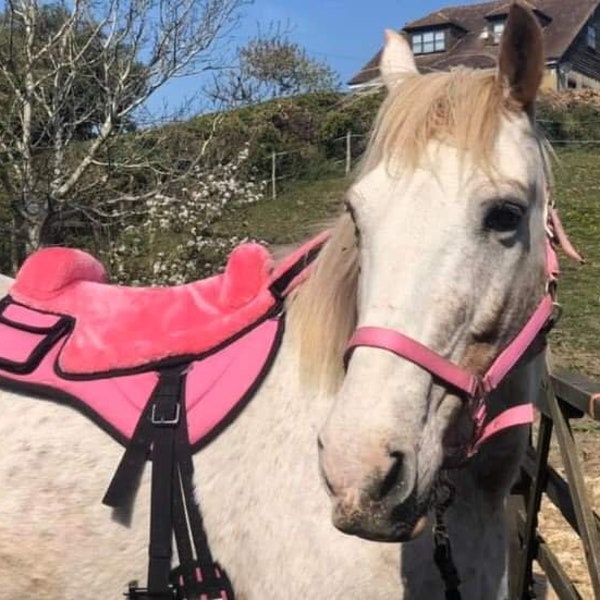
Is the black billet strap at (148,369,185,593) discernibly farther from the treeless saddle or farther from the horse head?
the horse head

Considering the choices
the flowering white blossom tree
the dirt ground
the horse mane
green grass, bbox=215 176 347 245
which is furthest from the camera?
green grass, bbox=215 176 347 245

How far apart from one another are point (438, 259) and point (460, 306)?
4.1 inches

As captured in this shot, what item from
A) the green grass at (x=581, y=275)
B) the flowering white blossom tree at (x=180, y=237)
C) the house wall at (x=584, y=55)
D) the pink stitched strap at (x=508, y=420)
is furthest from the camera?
the house wall at (x=584, y=55)

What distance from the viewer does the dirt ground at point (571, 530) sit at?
488 cm

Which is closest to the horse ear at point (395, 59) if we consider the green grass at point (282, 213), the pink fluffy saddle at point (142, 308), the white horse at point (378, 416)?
the white horse at point (378, 416)

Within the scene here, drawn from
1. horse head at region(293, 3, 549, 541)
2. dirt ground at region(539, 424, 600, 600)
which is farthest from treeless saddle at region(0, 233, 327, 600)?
dirt ground at region(539, 424, 600, 600)

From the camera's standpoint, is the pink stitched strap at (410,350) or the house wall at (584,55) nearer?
the pink stitched strap at (410,350)

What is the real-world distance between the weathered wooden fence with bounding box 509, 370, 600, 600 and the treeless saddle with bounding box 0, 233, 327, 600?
1137mm

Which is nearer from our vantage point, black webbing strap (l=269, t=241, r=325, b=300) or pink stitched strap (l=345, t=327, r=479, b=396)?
pink stitched strap (l=345, t=327, r=479, b=396)

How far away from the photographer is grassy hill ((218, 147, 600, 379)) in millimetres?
9695

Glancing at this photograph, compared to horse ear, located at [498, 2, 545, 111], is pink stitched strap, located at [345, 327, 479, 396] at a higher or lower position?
lower

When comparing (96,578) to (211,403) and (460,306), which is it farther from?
Answer: (460,306)

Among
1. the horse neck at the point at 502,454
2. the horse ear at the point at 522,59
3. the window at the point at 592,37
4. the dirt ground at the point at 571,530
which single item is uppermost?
→ the window at the point at 592,37

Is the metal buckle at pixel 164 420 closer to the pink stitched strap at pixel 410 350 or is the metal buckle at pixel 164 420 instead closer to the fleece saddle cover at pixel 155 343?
the fleece saddle cover at pixel 155 343
